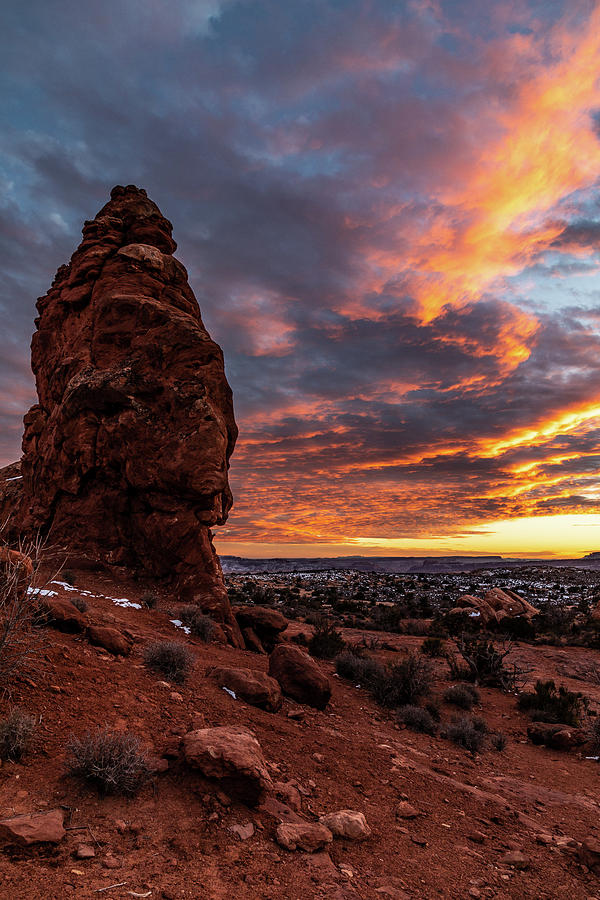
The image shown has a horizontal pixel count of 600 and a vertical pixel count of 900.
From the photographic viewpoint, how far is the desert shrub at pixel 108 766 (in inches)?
174

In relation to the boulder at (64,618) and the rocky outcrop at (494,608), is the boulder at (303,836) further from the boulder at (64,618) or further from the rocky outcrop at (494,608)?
the rocky outcrop at (494,608)

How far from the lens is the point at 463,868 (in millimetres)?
4984

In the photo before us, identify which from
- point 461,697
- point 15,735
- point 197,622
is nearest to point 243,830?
point 15,735

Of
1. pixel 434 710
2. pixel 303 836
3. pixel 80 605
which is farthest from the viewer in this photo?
pixel 434 710

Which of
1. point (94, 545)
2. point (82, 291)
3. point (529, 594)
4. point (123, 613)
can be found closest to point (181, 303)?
point (82, 291)

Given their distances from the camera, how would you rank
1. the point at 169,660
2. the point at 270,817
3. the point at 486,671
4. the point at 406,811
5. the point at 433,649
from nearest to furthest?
1. the point at 270,817
2. the point at 406,811
3. the point at 169,660
4. the point at 486,671
5. the point at 433,649

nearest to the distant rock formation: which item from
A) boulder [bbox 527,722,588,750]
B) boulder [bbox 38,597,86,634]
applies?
boulder [bbox 38,597,86,634]

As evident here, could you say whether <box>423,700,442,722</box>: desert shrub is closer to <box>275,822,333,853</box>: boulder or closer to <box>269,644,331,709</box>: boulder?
<box>269,644,331,709</box>: boulder

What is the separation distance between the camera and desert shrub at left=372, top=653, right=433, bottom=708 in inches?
461

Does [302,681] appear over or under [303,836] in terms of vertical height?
under

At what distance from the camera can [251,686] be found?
27.7 feet

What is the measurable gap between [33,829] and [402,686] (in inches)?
401

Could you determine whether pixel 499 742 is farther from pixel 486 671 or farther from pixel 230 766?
pixel 230 766

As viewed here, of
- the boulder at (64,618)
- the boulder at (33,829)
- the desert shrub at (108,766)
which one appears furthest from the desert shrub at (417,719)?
the boulder at (33,829)
